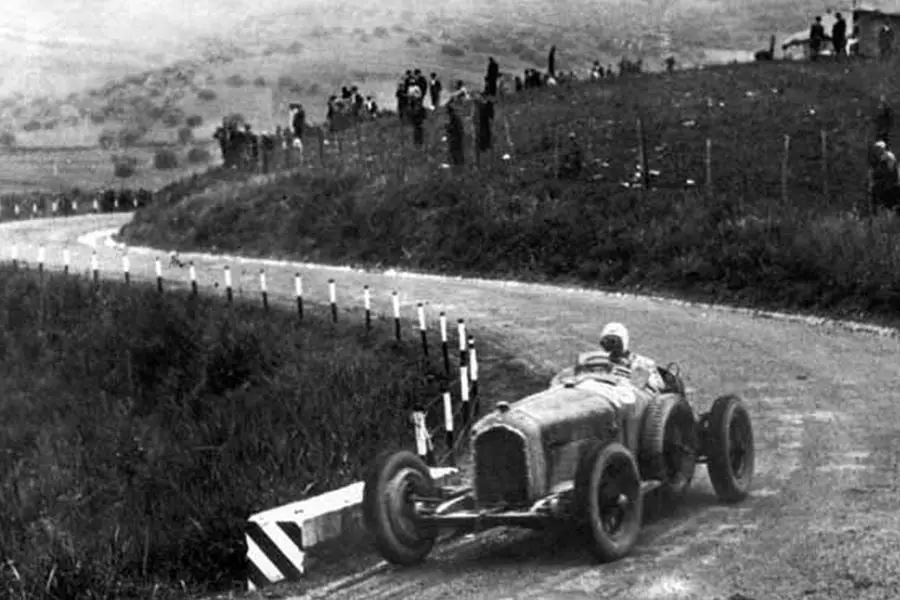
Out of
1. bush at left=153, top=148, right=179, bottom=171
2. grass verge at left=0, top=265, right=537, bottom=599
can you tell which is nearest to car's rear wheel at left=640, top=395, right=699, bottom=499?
grass verge at left=0, top=265, right=537, bottom=599

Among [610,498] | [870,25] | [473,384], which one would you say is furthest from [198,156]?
[610,498]

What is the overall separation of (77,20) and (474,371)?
301 feet

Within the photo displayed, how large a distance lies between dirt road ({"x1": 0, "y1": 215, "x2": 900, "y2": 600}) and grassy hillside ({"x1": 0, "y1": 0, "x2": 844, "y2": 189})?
2151 inches

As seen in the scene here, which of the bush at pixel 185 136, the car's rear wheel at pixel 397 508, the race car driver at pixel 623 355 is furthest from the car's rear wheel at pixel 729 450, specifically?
the bush at pixel 185 136

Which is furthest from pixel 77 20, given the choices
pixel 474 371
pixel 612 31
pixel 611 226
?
pixel 474 371

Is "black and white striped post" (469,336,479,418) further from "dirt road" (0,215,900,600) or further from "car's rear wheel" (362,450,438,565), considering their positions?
"car's rear wheel" (362,450,438,565)

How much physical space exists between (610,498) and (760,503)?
1910mm

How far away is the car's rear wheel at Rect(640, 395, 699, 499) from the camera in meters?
11.8

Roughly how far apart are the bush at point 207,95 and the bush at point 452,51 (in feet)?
44.3

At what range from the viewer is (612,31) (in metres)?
81.6

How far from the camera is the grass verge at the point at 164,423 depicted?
12203 mm

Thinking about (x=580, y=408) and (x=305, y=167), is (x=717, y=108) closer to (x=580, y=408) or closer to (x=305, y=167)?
(x=305, y=167)

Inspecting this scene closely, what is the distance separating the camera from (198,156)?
74062mm

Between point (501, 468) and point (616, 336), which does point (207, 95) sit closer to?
point (616, 336)
